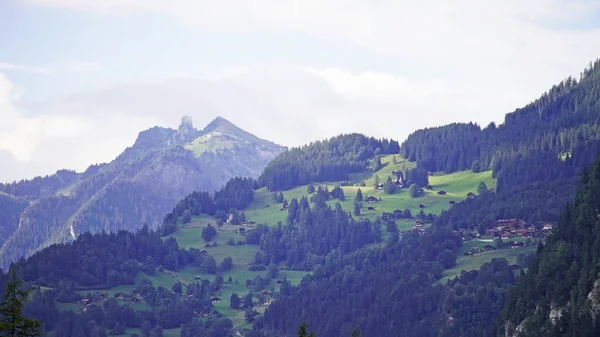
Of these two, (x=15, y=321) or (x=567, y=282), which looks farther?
(x=567, y=282)

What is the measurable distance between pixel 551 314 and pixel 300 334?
8343 cm

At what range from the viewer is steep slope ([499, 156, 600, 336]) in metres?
146

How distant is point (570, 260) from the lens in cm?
16112

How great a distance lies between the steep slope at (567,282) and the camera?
146m

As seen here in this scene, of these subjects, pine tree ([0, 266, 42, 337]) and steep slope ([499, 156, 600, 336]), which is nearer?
pine tree ([0, 266, 42, 337])

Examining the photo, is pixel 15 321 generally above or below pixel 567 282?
above

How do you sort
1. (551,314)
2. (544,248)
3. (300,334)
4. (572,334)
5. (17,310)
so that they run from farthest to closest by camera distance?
1. (544,248)
2. (551,314)
3. (572,334)
4. (300,334)
5. (17,310)

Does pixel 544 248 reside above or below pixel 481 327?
above

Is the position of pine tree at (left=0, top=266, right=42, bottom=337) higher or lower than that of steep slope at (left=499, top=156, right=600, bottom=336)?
higher

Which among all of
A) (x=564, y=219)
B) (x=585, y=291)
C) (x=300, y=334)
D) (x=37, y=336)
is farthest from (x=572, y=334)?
(x=37, y=336)

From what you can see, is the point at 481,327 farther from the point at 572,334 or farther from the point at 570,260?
the point at 572,334

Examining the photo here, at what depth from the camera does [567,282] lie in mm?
154875

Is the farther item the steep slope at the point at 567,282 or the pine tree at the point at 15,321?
the steep slope at the point at 567,282

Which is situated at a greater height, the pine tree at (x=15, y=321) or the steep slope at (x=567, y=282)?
the pine tree at (x=15, y=321)
